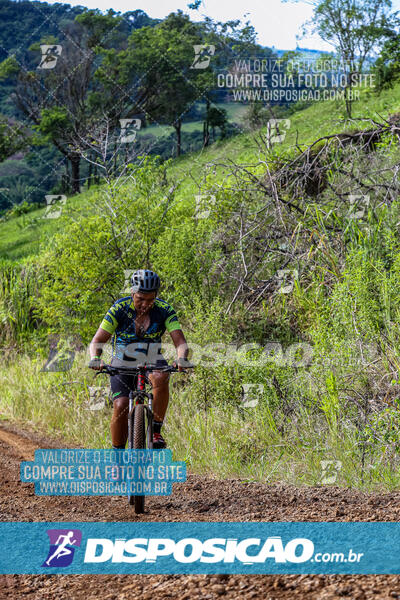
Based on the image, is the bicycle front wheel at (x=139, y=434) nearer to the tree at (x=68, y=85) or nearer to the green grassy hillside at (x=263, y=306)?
the green grassy hillside at (x=263, y=306)

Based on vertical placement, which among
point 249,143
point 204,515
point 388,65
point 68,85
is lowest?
point 204,515

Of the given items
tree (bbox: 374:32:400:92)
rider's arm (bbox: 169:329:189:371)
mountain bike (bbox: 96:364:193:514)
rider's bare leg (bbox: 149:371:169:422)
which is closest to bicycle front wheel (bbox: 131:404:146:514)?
mountain bike (bbox: 96:364:193:514)

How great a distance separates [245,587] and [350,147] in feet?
28.6

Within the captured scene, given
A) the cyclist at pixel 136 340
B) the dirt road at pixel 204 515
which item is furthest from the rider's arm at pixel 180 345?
the dirt road at pixel 204 515

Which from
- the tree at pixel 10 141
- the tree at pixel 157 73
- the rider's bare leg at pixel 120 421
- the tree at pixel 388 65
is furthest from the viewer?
the tree at pixel 157 73

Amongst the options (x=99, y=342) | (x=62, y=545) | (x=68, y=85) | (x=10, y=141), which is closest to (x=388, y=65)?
(x=99, y=342)

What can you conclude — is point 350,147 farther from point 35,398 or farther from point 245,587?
point 245,587

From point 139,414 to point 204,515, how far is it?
1036mm

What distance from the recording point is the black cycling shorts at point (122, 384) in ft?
21.2

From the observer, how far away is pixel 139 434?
5973mm

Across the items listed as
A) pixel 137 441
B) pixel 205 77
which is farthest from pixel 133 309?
pixel 205 77

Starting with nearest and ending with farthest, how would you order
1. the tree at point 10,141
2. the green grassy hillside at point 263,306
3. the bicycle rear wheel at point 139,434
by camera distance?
1. the bicycle rear wheel at point 139,434
2. the green grassy hillside at point 263,306
3. the tree at point 10,141

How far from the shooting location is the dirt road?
3906 mm

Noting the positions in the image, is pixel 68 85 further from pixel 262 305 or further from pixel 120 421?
pixel 120 421
